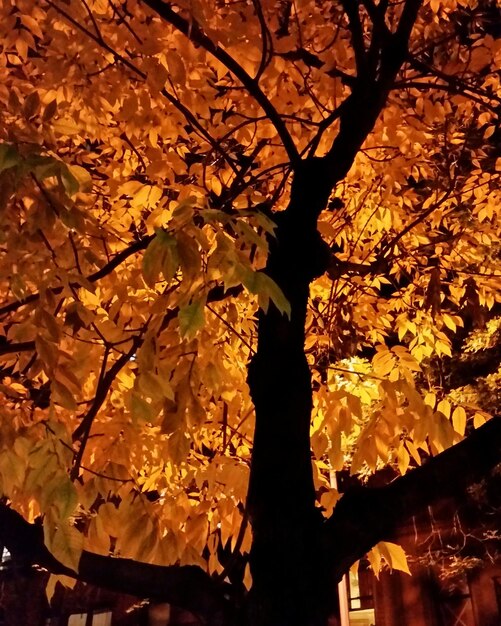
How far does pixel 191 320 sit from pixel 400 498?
1.15 m

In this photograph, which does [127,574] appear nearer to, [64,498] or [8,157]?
[64,498]

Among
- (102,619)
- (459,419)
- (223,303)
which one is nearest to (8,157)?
(459,419)

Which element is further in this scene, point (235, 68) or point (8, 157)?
point (235, 68)

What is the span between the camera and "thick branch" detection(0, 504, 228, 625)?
2.11 m

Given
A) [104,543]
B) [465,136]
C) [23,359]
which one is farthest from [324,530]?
[465,136]

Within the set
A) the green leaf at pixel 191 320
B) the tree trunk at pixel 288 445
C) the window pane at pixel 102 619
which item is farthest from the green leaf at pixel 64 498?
the window pane at pixel 102 619

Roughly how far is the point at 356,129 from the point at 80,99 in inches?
87.3

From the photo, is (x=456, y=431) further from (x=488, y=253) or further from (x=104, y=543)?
(x=488, y=253)

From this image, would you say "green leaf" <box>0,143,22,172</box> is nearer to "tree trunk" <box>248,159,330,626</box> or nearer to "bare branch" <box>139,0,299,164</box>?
"tree trunk" <box>248,159,330,626</box>

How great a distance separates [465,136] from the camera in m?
6.19

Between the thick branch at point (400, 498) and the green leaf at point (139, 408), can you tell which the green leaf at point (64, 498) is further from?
the thick branch at point (400, 498)

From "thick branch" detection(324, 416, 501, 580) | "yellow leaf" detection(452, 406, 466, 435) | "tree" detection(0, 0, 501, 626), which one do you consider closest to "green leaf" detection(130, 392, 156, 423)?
"tree" detection(0, 0, 501, 626)

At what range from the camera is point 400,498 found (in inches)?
90.4

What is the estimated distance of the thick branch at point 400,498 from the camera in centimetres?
226
